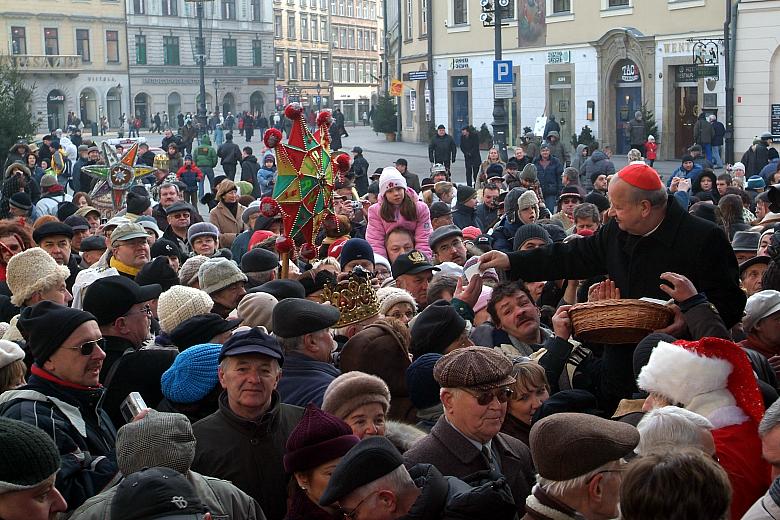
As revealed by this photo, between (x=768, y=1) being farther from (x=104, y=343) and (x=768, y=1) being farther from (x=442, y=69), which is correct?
(x=104, y=343)

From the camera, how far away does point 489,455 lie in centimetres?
459

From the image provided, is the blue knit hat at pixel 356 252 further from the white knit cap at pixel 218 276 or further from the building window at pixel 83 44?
the building window at pixel 83 44

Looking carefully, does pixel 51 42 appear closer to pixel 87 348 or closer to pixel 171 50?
pixel 171 50

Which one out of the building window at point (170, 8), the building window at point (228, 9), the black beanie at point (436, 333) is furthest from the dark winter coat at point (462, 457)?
the building window at point (228, 9)

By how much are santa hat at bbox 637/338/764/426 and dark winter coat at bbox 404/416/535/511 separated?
70cm

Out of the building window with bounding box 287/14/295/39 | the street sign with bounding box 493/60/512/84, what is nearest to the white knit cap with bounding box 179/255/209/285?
the street sign with bounding box 493/60/512/84

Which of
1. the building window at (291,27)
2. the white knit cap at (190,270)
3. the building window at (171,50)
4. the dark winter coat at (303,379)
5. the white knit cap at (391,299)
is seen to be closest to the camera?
the dark winter coat at (303,379)

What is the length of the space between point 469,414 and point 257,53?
285 ft

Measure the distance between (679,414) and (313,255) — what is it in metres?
5.07

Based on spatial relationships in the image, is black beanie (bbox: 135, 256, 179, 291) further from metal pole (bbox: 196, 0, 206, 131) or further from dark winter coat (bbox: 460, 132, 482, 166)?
metal pole (bbox: 196, 0, 206, 131)

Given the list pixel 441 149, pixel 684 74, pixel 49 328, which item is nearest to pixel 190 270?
pixel 49 328

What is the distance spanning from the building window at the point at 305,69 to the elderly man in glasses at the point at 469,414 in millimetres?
94420

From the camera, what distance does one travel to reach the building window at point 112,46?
257ft

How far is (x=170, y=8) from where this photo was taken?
8294 cm
